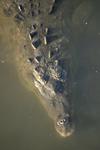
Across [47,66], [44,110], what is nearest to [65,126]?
[44,110]

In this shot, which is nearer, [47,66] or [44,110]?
[47,66]

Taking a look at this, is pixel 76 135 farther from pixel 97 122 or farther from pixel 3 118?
pixel 3 118

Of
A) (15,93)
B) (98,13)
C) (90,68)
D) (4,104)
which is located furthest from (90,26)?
(4,104)

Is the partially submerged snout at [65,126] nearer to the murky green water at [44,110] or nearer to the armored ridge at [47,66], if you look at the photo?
the armored ridge at [47,66]

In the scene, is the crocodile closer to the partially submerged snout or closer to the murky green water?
the partially submerged snout

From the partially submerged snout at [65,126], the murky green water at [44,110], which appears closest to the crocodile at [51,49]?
the partially submerged snout at [65,126]

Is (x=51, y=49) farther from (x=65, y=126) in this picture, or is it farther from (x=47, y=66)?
(x=65, y=126)

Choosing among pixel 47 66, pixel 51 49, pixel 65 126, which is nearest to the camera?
pixel 65 126

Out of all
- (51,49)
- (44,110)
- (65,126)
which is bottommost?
(65,126)
